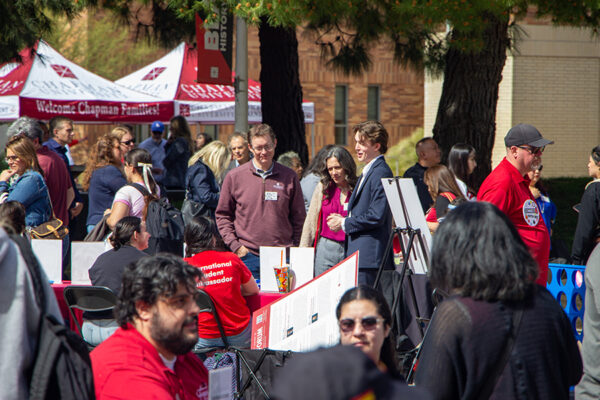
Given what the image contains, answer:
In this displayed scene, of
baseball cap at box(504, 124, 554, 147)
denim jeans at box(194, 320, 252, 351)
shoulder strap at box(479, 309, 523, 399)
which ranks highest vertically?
baseball cap at box(504, 124, 554, 147)

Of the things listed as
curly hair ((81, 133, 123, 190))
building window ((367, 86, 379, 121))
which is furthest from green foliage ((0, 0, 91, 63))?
building window ((367, 86, 379, 121))

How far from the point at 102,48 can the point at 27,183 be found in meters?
20.7

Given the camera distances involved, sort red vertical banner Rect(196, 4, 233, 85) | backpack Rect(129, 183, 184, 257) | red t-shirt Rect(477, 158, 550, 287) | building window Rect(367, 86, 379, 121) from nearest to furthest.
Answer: red t-shirt Rect(477, 158, 550, 287) → backpack Rect(129, 183, 184, 257) → red vertical banner Rect(196, 4, 233, 85) → building window Rect(367, 86, 379, 121)

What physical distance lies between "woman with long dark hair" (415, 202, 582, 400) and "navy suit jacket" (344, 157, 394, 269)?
3262mm

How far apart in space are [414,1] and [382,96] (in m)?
20.2

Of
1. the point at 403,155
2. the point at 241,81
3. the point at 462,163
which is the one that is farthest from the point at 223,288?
the point at 403,155

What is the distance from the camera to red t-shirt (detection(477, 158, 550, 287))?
197 inches

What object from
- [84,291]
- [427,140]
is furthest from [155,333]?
[427,140]

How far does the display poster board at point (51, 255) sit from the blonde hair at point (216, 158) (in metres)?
2.69

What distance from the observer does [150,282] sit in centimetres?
284

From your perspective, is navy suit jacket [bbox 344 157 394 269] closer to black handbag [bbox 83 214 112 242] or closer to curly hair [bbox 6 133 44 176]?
black handbag [bbox 83 214 112 242]

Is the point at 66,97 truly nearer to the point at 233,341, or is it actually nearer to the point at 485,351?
the point at 233,341

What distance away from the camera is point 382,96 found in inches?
1092

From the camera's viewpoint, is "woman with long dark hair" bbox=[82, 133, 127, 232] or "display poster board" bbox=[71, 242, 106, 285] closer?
"display poster board" bbox=[71, 242, 106, 285]
